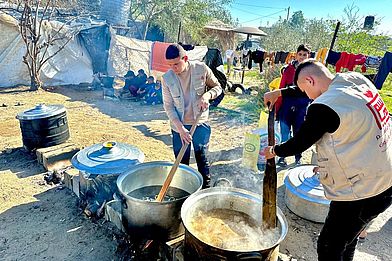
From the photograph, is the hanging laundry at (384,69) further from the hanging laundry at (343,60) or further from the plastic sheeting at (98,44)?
the plastic sheeting at (98,44)

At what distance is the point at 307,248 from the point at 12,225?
3.31 metres

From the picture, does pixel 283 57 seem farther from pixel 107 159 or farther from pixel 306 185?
pixel 107 159

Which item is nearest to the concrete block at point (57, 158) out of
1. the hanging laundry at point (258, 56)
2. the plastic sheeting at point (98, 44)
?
the hanging laundry at point (258, 56)

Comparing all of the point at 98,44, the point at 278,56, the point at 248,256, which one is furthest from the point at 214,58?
the point at 248,256

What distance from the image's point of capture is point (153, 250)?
247cm

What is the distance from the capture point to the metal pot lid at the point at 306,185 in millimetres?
3090

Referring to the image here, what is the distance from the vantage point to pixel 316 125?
5.19 ft

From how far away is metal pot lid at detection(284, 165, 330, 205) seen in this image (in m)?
3.09

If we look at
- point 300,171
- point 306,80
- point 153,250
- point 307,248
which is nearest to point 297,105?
point 300,171

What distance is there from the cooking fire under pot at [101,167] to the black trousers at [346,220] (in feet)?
5.97

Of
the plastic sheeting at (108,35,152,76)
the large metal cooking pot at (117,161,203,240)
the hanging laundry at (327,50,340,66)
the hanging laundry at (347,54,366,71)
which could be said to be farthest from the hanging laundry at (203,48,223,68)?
the large metal cooking pot at (117,161,203,240)

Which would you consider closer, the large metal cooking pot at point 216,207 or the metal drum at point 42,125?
the large metal cooking pot at point 216,207

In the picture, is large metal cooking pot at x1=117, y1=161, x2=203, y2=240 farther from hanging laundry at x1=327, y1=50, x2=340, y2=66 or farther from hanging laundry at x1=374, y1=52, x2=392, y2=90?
hanging laundry at x1=327, y1=50, x2=340, y2=66

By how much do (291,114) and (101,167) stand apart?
2918mm
